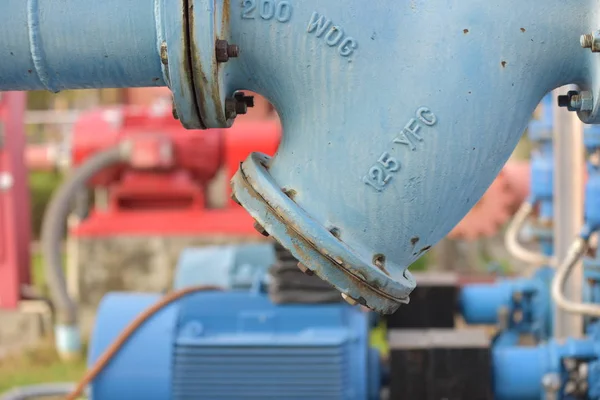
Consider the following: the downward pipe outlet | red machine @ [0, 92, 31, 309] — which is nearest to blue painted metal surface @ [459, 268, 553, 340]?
the downward pipe outlet

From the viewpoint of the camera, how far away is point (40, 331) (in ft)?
14.4

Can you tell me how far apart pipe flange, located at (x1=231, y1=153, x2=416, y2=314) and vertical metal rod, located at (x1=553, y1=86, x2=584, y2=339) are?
6.37 feet

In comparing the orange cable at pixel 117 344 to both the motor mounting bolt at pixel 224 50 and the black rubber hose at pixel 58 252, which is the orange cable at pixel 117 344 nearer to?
the motor mounting bolt at pixel 224 50

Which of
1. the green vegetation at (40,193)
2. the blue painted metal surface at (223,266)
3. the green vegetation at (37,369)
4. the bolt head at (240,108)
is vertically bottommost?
the green vegetation at (40,193)

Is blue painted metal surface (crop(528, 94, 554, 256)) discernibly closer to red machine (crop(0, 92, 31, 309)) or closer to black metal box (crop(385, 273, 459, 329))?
black metal box (crop(385, 273, 459, 329))

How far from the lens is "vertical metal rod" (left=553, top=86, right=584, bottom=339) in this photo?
9.42 ft

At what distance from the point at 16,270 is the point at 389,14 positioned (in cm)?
359

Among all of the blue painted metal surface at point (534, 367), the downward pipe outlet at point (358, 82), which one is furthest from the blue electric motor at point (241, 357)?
the downward pipe outlet at point (358, 82)

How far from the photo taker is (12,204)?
13.9ft

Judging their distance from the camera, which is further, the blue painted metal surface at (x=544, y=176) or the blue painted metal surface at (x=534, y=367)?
the blue painted metal surface at (x=544, y=176)

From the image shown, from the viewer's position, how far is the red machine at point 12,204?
14.0ft

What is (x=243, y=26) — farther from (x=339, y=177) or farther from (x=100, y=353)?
(x=100, y=353)

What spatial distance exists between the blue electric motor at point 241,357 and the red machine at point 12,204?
2176mm

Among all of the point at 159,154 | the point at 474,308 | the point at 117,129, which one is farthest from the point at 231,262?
the point at 117,129
